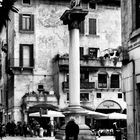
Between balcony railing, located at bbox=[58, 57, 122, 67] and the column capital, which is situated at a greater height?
the column capital

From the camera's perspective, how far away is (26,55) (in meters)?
49.5

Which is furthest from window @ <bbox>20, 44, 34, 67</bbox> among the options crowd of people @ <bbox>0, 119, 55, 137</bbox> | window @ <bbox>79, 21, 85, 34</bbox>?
crowd of people @ <bbox>0, 119, 55, 137</bbox>

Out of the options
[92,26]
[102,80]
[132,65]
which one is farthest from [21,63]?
[132,65]

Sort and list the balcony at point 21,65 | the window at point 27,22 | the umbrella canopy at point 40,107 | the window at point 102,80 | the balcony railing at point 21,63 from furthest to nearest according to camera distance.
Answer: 1. the window at point 102,80
2. the window at point 27,22
3. the balcony railing at point 21,63
4. the balcony at point 21,65
5. the umbrella canopy at point 40,107

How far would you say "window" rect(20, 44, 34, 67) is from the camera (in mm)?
49228

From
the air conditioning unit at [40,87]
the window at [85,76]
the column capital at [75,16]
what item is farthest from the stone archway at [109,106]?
the column capital at [75,16]

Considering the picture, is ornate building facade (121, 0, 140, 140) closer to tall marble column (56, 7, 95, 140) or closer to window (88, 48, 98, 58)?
tall marble column (56, 7, 95, 140)

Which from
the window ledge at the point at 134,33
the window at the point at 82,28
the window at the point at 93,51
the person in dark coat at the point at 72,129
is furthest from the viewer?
the window at the point at 82,28

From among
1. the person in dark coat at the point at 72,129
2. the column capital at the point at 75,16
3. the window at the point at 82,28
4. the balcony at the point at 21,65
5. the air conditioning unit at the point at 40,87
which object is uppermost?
the window at the point at 82,28

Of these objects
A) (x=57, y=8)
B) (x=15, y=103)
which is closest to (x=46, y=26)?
(x=57, y=8)

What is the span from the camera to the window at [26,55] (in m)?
49.2

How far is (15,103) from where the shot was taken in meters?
49.2

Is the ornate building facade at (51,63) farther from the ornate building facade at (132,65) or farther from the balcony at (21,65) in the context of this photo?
the ornate building facade at (132,65)

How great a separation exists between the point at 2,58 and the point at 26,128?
69.5ft
